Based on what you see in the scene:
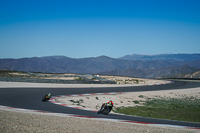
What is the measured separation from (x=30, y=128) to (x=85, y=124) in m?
2.20

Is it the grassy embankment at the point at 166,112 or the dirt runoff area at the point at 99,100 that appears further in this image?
the dirt runoff area at the point at 99,100

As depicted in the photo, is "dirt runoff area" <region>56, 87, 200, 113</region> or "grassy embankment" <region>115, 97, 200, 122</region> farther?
"dirt runoff area" <region>56, 87, 200, 113</region>

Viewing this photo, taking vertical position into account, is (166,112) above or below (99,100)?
below

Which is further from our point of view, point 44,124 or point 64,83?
point 64,83

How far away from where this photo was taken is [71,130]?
8.55 m

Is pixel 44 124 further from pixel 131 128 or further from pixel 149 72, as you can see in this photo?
pixel 149 72

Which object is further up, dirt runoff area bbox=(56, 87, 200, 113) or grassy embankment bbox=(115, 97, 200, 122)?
dirt runoff area bbox=(56, 87, 200, 113)

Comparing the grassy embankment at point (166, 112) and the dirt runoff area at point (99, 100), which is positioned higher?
the dirt runoff area at point (99, 100)

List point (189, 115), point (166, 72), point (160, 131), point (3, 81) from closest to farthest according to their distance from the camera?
1. point (160, 131)
2. point (189, 115)
3. point (3, 81)
4. point (166, 72)

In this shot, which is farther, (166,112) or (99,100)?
(99,100)

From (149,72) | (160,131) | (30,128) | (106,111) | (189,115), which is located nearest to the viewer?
(30,128)

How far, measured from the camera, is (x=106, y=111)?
503 inches

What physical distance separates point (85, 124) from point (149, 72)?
17658cm

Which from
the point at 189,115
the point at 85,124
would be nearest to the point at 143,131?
the point at 85,124
